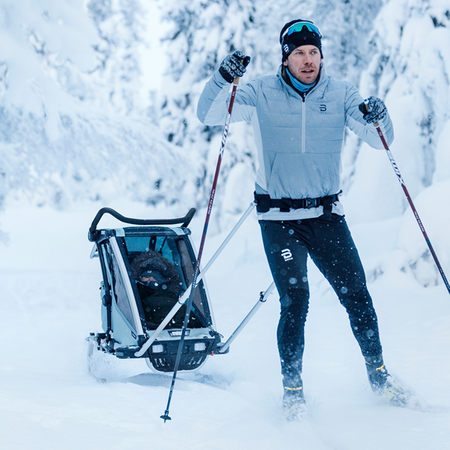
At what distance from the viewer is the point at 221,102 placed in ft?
9.63

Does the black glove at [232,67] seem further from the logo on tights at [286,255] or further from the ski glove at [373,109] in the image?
the logo on tights at [286,255]

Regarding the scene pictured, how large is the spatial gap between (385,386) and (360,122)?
143 centimetres

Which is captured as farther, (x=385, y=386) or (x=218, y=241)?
(x=218, y=241)

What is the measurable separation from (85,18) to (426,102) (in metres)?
6.46

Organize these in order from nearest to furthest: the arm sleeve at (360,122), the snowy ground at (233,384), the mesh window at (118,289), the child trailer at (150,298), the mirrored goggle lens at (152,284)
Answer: the snowy ground at (233,384) < the arm sleeve at (360,122) < the child trailer at (150,298) < the mesh window at (118,289) < the mirrored goggle lens at (152,284)

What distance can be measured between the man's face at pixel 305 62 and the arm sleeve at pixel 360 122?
0.26 meters

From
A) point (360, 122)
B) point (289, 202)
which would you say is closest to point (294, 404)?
point (289, 202)

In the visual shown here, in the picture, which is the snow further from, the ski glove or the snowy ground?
the ski glove

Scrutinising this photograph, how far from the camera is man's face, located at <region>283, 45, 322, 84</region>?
9.42 ft

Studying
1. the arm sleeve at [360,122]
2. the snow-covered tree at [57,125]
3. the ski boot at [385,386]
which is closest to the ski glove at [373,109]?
the arm sleeve at [360,122]

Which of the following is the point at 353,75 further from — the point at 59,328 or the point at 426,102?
the point at 59,328

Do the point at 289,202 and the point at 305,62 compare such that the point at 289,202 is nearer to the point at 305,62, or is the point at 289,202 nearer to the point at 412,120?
the point at 305,62

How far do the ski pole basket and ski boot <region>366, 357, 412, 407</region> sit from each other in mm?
1290

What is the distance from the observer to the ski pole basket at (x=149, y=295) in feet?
12.6
